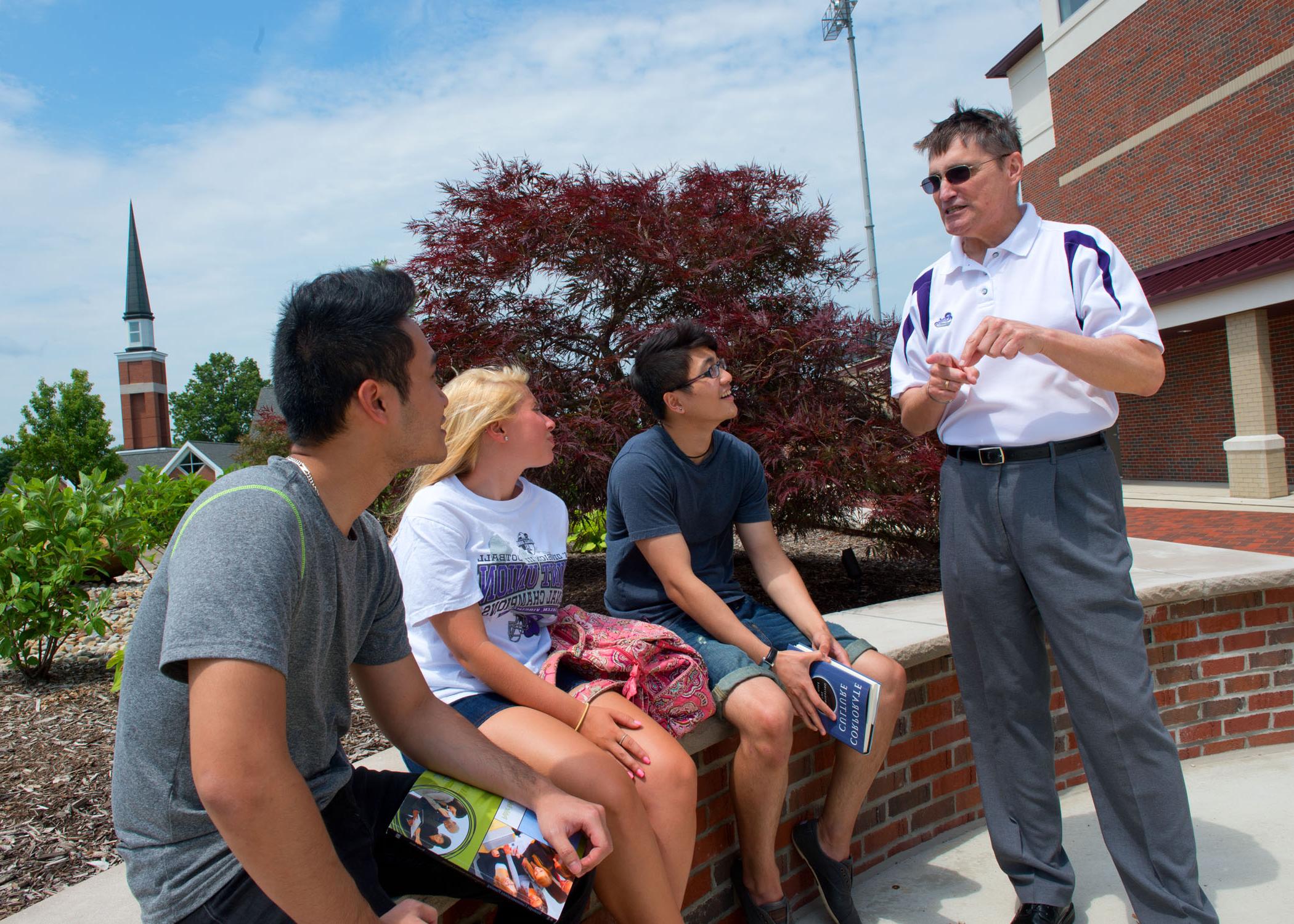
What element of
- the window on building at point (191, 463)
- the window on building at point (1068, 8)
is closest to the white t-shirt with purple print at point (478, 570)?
the window on building at point (1068, 8)

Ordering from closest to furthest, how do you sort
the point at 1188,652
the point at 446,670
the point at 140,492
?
1. the point at 446,670
2. the point at 1188,652
3. the point at 140,492

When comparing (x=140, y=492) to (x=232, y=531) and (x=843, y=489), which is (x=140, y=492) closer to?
(x=843, y=489)

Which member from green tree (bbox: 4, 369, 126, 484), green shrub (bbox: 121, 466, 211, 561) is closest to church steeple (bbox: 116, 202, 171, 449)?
green tree (bbox: 4, 369, 126, 484)

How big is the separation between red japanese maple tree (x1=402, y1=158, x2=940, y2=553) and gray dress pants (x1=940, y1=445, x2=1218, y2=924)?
6.79 feet

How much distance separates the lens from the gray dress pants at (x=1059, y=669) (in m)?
2.16

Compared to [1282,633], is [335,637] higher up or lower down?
higher up

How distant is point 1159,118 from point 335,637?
20.1m

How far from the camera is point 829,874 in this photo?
8.09ft

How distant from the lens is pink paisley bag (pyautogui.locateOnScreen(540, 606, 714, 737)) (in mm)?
2222

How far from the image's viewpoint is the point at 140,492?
7.99 metres

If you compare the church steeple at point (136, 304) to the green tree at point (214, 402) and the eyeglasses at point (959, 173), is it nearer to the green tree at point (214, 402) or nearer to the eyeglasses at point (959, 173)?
the green tree at point (214, 402)

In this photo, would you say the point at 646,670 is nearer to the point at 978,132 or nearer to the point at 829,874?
the point at 829,874

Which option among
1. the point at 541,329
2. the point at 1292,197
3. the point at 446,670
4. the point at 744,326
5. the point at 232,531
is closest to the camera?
the point at 232,531

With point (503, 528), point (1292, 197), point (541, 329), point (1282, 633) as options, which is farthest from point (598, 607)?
A: point (1292, 197)
